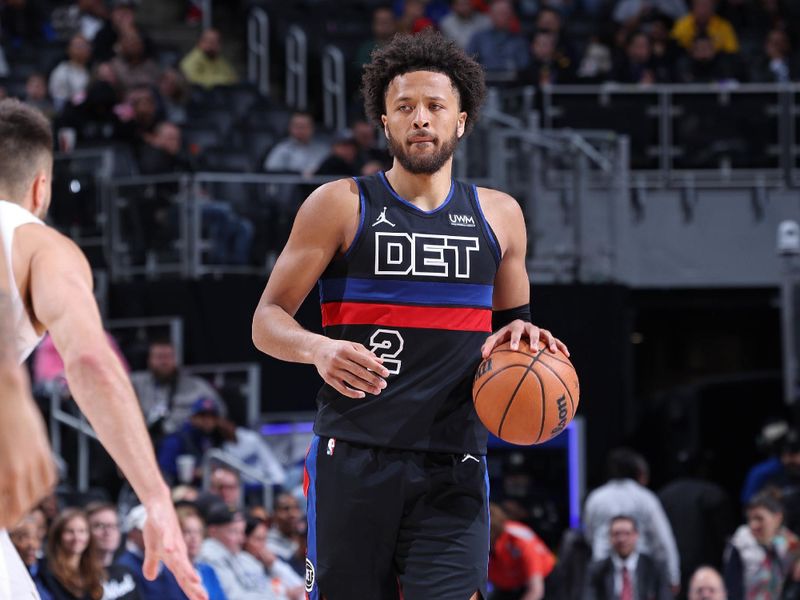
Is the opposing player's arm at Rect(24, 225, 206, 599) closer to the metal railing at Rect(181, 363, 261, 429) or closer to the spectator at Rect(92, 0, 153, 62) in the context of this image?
the metal railing at Rect(181, 363, 261, 429)

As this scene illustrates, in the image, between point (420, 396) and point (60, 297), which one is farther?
point (420, 396)

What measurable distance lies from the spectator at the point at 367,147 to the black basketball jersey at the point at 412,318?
8.38 metres

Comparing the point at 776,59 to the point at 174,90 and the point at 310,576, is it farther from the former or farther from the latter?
the point at 310,576

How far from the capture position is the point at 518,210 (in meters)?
5.47

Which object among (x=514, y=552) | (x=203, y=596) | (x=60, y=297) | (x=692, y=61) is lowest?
(x=514, y=552)

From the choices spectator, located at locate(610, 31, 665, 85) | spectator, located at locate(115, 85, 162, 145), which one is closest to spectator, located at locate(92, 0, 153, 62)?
spectator, located at locate(115, 85, 162, 145)

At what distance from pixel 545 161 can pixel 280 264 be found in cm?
833

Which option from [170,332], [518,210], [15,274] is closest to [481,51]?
[170,332]

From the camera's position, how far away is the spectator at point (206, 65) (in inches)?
661

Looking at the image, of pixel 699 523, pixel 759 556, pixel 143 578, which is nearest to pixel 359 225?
pixel 143 578

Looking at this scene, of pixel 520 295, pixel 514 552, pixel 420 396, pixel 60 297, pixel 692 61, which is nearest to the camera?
pixel 60 297

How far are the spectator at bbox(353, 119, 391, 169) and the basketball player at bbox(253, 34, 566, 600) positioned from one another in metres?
8.29

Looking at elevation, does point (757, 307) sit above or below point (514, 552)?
above

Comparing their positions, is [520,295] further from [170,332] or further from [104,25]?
[104,25]
